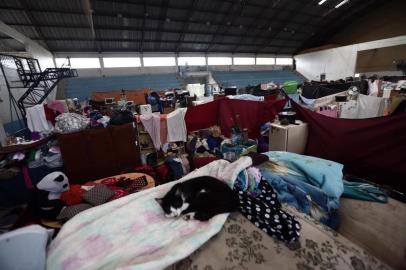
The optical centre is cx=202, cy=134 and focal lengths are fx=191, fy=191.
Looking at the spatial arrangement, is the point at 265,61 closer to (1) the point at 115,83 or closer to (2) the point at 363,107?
(1) the point at 115,83

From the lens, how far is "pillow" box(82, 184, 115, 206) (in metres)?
2.08

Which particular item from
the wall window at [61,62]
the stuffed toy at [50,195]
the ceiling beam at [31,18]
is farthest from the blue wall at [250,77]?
the stuffed toy at [50,195]

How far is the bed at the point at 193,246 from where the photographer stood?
40.0 inches

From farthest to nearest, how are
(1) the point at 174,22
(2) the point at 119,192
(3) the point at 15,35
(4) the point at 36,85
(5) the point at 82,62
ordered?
(5) the point at 82,62 < (1) the point at 174,22 < (3) the point at 15,35 < (4) the point at 36,85 < (2) the point at 119,192

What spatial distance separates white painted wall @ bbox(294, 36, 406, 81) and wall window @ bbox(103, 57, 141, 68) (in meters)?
13.1

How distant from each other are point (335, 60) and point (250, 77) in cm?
587

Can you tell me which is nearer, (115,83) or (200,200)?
(200,200)

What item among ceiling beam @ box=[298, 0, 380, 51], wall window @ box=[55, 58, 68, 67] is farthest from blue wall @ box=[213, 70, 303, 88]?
wall window @ box=[55, 58, 68, 67]

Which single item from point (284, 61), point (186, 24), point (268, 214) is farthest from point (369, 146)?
point (284, 61)

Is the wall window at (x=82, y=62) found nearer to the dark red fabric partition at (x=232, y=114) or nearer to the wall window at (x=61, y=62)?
the wall window at (x=61, y=62)

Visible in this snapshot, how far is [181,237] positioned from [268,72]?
16.3 meters

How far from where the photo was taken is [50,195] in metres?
2.09

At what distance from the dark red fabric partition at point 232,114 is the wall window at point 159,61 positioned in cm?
1012

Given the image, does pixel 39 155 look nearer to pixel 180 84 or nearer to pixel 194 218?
pixel 194 218
